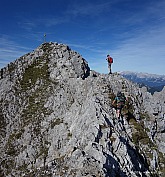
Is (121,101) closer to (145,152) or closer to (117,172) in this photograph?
(145,152)

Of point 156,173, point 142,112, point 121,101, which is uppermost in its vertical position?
point 121,101

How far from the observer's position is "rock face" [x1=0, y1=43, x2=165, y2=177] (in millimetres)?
24016

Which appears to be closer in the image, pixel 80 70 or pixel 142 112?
pixel 142 112

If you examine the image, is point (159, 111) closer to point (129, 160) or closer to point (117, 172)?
point (129, 160)

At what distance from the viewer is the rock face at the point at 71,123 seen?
24.0 meters

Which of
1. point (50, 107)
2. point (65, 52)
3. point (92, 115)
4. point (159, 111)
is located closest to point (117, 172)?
point (92, 115)

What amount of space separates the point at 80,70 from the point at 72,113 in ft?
43.1

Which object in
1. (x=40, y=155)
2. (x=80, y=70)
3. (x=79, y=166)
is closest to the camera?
(x=79, y=166)

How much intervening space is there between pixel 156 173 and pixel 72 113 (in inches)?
679

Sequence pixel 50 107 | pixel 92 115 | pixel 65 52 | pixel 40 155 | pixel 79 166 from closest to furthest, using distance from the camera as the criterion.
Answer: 1. pixel 79 166
2. pixel 92 115
3. pixel 40 155
4. pixel 50 107
5. pixel 65 52

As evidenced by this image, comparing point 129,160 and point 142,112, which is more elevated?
point 142,112

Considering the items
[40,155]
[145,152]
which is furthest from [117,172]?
[40,155]

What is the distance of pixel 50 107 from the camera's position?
3834 centimetres

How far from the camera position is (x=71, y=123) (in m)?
33.7
